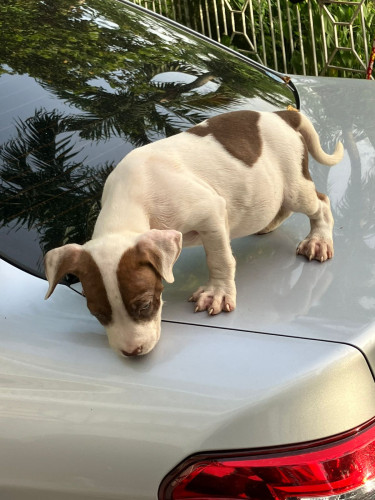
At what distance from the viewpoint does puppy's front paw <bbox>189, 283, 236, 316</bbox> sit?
208cm

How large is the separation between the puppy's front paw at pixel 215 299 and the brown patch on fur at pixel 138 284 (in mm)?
143

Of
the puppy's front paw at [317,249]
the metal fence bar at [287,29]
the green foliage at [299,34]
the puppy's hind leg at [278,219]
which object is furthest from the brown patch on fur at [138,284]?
the green foliage at [299,34]

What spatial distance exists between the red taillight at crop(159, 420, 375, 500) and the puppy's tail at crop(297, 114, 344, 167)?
1.17m

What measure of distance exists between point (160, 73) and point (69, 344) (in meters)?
1.61

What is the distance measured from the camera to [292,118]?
2.64m

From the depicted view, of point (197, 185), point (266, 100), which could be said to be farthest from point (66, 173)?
point (266, 100)

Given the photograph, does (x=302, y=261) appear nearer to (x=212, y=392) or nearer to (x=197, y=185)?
(x=197, y=185)

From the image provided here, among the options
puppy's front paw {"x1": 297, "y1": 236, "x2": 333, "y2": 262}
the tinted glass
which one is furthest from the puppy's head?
puppy's front paw {"x1": 297, "y1": 236, "x2": 333, "y2": 262}

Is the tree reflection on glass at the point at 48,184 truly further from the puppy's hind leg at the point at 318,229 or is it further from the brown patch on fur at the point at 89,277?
the puppy's hind leg at the point at 318,229

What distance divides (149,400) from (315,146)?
1226mm

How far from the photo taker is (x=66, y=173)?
8.62ft

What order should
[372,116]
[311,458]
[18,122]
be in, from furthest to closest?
[372,116] < [18,122] < [311,458]

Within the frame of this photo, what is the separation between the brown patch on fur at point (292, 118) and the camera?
2.61 m

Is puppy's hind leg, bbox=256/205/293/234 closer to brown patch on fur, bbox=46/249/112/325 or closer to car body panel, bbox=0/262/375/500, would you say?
car body panel, bbox=0/262/375/500
